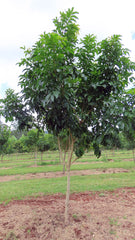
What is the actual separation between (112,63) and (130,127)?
56.1 inches

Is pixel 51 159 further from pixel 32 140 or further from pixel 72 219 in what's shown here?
pixel 72 219

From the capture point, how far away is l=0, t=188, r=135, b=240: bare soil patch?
3.79 metres

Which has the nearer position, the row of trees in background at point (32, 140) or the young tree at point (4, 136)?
the young tree at point (4, 136)

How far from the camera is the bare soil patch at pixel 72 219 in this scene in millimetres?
3789

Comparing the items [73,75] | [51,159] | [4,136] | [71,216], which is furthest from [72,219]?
[51,159]

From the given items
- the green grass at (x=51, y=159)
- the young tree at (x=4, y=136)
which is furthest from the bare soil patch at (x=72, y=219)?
the green grass at (x=51, y=159)

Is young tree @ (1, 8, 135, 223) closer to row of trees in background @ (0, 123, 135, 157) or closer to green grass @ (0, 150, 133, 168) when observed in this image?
row of trees in background @ (0, 123, 135, 157)

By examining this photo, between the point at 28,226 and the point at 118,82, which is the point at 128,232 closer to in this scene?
the point at 28,226

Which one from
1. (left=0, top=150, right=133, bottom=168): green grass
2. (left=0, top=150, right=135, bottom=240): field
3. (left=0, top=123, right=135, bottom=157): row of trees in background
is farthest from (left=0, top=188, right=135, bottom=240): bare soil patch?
(left=0, top=150, right=133, bottom=168): green grass

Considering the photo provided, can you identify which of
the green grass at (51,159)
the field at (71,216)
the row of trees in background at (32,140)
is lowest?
the green grass at (51,159)

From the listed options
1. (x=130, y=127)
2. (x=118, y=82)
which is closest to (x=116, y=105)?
(x=130, y=127)

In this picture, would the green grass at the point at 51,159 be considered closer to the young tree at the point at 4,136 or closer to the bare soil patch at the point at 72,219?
the young tree at the point at 4,136

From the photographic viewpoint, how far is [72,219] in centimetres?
445

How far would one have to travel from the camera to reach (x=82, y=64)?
3611 millimetres
